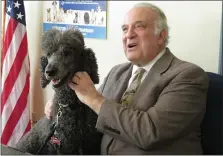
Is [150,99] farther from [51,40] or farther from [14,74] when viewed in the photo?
[14,74]

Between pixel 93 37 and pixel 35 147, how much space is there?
1.25 m

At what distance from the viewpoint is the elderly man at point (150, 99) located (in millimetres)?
1188

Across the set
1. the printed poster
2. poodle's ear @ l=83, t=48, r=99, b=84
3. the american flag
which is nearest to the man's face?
poodle's ear @ l=83, t=48, r=99, b=84

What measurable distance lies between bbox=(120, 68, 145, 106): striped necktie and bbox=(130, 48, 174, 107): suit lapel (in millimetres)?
36

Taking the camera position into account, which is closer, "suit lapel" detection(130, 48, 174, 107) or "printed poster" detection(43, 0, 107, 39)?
"suit lapel" detection(130, 48, 174, 107)

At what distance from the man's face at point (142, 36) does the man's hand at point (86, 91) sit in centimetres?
31

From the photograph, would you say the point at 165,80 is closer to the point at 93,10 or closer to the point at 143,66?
the point at 143,66

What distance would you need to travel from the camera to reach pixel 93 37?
240cm

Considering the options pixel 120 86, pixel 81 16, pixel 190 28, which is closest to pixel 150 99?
pixel 120 86

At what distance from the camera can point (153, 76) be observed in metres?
1.35

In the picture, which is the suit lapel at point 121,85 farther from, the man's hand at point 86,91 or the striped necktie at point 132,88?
the man's hand at point 86,91

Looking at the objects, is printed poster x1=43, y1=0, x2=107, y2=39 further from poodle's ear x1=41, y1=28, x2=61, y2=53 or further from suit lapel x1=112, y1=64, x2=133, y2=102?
poodle's ear x1=41, y1=28, x2=61, y2=53

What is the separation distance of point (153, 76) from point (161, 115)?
23 centimetres

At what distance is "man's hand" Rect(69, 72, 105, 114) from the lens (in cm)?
123
